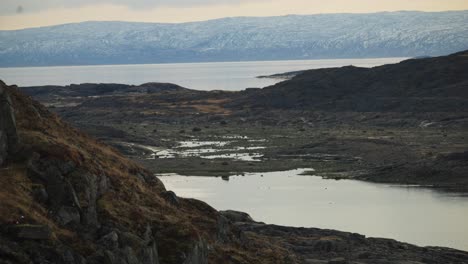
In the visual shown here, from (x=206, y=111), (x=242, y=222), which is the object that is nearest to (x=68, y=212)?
(x=242, y=222)

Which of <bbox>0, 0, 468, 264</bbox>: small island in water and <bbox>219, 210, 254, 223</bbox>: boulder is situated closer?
<bbox>0, 0, 468, 264</bbox>: small island in water

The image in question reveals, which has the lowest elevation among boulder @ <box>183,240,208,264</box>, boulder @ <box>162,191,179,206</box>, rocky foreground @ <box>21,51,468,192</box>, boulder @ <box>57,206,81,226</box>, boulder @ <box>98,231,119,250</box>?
rocky foreground @ <box>21,51,468,192</box>

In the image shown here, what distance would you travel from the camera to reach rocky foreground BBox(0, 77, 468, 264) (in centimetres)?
2794

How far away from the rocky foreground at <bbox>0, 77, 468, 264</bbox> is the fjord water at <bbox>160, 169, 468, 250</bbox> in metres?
Result: 19.8

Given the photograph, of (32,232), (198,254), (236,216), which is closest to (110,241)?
(32,232)

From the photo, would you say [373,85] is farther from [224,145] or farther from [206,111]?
[224,145]

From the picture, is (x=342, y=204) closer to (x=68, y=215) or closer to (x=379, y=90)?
(x=68, y=215)

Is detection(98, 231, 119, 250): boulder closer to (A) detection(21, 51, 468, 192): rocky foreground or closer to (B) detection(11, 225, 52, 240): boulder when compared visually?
(B) detection(11, 225, 52, 240): boulder

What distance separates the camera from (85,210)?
30609 mm

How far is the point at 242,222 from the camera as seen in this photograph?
53.4m

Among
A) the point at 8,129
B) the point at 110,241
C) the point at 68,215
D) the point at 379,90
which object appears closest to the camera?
the point at 110,241

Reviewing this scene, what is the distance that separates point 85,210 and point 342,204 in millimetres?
42547

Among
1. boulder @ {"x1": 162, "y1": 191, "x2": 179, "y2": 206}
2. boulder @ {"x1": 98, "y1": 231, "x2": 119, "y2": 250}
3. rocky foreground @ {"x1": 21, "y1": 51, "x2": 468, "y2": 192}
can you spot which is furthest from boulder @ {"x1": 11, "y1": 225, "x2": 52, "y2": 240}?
rocky foreground @ {"x1": 21, "y1": 51, "x2": 468, "y2": 192}

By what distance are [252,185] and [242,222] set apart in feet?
94.6
